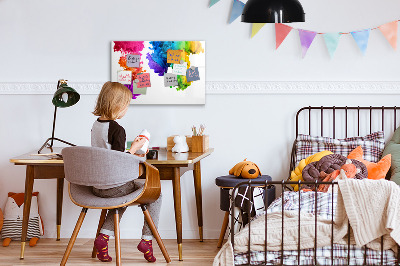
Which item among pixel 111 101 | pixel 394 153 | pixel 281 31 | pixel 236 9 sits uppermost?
pixel 236 9

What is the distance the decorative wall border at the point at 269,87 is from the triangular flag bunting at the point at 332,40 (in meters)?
0.24

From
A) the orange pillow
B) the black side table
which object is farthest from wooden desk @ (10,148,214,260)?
the orange pillow

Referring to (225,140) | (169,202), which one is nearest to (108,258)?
(169,202)

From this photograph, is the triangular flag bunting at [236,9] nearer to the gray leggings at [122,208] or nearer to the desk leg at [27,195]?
the gray leggings at [122,208]

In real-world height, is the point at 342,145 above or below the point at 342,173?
above

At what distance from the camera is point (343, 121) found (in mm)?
4414

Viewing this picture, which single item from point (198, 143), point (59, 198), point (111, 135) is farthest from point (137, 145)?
point (59, 198)

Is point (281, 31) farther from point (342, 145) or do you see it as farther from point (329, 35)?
point (342, 145)

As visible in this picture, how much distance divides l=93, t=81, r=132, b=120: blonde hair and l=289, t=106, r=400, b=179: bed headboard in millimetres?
1411

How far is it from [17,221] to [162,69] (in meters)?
1.48

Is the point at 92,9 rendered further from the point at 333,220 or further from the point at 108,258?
the point at 333,220

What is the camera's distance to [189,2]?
4.43 metres

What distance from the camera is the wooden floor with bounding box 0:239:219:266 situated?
379cm

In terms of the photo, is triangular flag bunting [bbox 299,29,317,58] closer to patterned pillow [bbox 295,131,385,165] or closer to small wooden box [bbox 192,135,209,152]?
patterned pillow [bbox 295,131,385,165]
